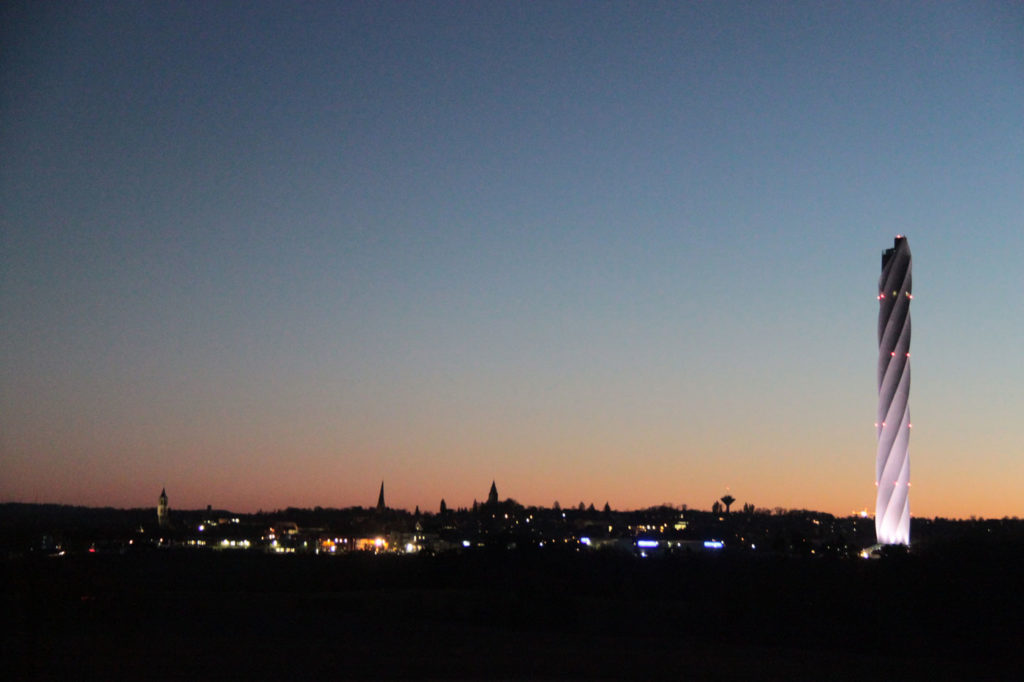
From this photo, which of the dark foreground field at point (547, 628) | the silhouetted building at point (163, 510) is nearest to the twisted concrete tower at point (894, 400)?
the dark foreground field at point (547, 628)

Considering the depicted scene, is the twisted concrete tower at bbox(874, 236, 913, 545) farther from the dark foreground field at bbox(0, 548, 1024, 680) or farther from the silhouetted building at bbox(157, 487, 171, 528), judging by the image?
the silhouetted building at bbox(157, 487, 171, 528)

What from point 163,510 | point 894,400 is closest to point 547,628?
point 894,400

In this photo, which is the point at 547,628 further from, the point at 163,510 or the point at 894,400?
the point at 163,510

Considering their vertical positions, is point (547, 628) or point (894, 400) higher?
point (894, 400)

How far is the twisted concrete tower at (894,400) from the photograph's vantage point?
3396 inches

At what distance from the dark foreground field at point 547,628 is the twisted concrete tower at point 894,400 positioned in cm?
5255

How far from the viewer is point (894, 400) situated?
8838 centimetres

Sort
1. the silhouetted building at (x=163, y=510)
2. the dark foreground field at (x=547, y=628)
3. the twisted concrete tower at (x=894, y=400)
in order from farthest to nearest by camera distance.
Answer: the silhouetted building at (x=163, y=510) < the twisted concrete tower at (x=894, y=400) < the dark foreground field at (x=547, y=628)

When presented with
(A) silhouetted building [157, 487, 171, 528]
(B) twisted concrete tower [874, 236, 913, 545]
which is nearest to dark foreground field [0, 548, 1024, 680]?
(B) twisted concrete tower [874, 236, 913, 545]

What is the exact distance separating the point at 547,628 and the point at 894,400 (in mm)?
68188

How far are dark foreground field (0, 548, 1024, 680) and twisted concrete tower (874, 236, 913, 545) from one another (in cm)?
5255

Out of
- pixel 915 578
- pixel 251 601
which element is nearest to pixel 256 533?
pixel 251 601

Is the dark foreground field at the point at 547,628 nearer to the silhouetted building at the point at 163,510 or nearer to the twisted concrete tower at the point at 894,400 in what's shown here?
the twisted concrete tower at the point at 894,400

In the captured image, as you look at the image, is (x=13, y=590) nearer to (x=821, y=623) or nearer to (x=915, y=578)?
(x=821, y=623)
